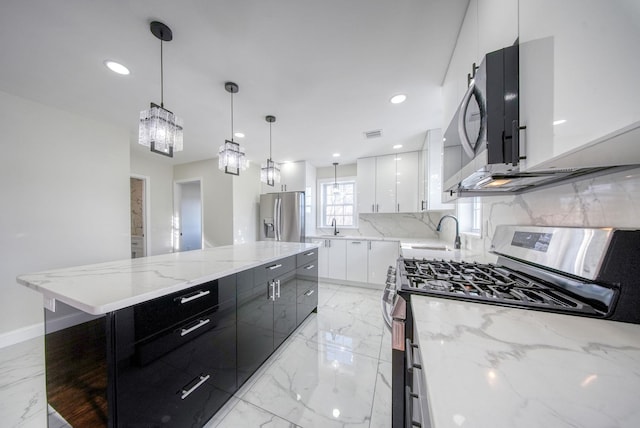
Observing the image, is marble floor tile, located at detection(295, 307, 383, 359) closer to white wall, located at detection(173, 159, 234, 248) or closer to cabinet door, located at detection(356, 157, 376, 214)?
cabinet door, located at detection(356, 157, 376, 214)

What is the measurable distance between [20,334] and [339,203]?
452cm

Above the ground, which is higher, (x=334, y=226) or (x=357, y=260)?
(x=334, y=226)

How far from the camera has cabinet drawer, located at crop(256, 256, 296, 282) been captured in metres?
1.69

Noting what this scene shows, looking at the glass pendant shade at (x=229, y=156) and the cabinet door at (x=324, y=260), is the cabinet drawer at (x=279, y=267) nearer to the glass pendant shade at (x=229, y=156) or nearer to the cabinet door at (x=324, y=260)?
the glass pendant shade at (x=229, y=156)

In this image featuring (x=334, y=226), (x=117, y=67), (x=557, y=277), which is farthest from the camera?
(x=334, y=226)

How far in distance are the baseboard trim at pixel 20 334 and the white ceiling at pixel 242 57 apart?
2420 millimetres

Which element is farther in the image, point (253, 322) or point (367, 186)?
point (367, 186)

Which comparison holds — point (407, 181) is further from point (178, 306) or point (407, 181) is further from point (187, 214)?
point (187, 214)

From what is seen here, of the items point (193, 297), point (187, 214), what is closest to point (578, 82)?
point (193, 297)

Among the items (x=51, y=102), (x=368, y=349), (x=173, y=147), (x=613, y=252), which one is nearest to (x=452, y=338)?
(x=613, y=252)

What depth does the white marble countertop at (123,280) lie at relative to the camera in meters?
0.84

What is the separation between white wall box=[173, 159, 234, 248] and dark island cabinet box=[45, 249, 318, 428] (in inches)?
112

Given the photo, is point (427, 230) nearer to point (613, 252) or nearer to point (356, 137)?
point (356, 137)

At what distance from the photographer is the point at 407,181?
→ 3643 millimetres
